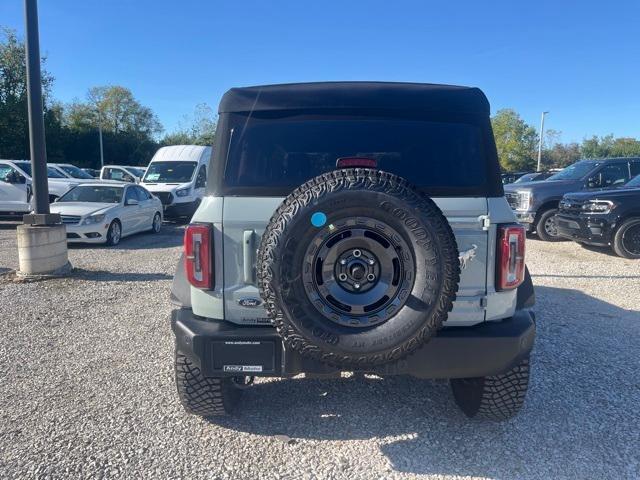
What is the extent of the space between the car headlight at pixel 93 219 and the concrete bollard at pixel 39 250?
278cm

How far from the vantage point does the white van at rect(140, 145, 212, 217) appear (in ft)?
49.3

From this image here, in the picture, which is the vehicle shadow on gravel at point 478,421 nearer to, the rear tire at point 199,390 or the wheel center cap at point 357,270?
the rear tire at point 199,390

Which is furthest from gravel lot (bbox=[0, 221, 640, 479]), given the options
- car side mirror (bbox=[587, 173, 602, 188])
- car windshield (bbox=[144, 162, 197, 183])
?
car windshield (bbox=[144, 162, 197, 183])

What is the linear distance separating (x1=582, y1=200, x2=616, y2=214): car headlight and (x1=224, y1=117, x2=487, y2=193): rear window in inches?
300

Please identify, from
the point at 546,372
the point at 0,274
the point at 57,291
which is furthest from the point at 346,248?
the point at 0,274

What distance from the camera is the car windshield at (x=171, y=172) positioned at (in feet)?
51.9

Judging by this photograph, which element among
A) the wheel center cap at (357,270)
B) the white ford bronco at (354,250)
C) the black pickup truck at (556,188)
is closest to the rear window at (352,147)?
the white ford bronco at (354,250)

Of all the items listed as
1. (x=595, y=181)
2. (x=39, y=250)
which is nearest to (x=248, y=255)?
(x=39, y=250)

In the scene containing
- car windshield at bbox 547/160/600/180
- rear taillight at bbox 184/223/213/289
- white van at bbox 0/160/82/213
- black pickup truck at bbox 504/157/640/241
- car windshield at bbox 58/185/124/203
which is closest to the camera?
rear taillight at bbox 184/223/213/289

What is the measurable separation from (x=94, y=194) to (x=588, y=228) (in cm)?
1067

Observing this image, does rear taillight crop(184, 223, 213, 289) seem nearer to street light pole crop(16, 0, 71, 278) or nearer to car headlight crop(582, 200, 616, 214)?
street light pole crop(16, 0, 71, 278)

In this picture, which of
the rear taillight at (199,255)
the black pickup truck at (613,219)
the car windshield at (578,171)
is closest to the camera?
the rear taillight at (199,255)

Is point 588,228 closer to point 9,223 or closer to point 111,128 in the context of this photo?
point 9,223

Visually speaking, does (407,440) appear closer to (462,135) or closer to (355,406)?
(355,406)
